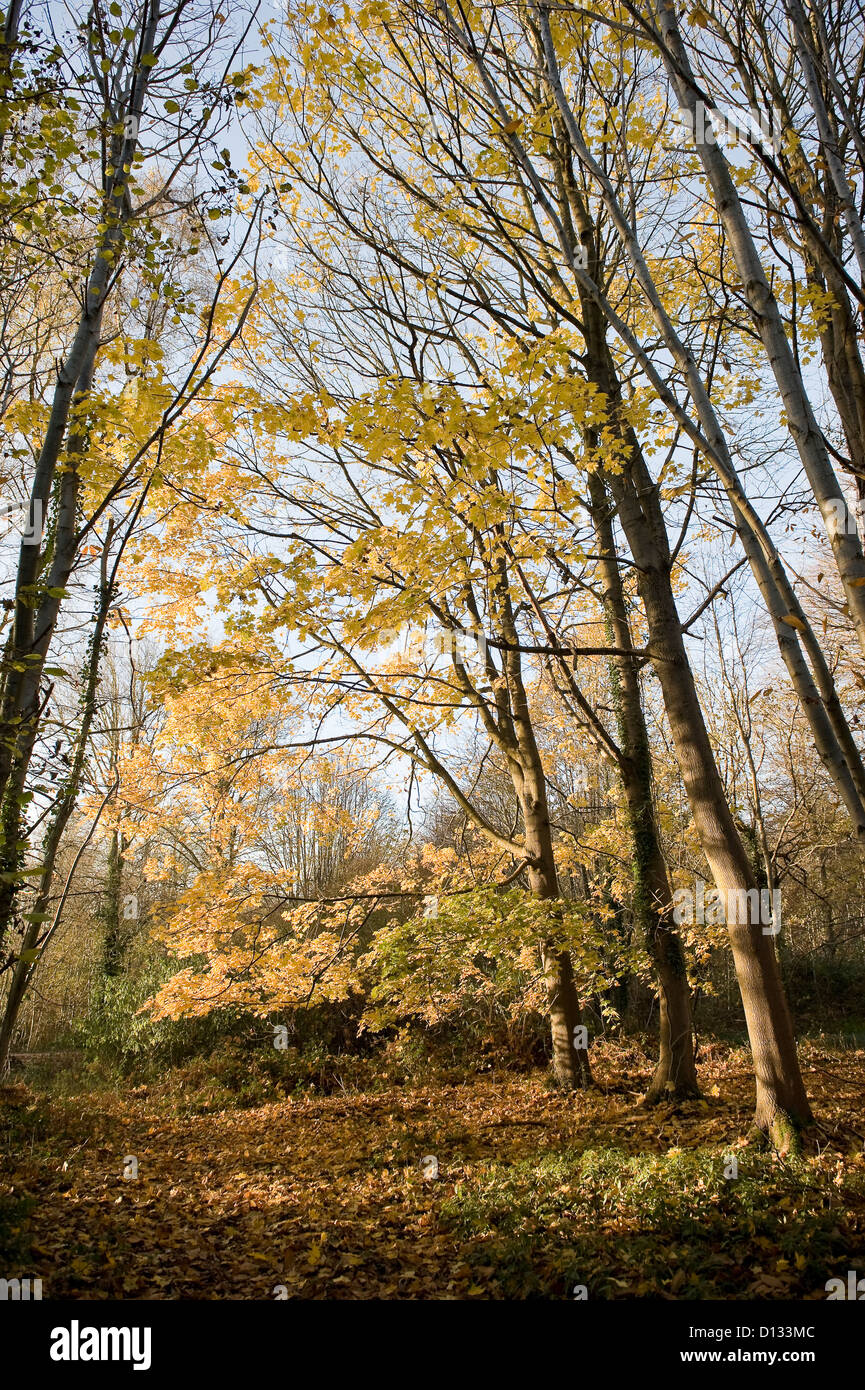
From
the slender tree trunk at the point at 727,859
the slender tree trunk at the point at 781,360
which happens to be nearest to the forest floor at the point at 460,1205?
the slender tree trunk at the point at 727,859

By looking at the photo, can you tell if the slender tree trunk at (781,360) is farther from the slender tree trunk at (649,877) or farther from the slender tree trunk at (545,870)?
the slender tree trunk at (545,870)

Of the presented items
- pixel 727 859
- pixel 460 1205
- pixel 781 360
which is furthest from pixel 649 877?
pixel 781 360

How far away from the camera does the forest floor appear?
344 centimetres

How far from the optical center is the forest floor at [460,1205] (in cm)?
344

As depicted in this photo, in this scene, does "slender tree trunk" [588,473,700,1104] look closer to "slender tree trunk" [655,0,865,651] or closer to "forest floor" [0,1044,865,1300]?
"forest floor" [0,1044,865,1300]

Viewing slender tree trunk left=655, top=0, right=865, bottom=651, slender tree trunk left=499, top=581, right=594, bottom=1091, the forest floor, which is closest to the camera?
slender tree trunk left=655, top=0, right=865, bottom=651

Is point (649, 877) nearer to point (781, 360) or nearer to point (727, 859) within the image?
point (727, 859)

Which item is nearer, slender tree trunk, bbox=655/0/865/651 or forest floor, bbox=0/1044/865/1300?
slender tree trunk, bbox=655/0/865/651

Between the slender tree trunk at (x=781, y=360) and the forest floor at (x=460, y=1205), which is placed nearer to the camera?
the slender tree trunk at (x=781, y=360)

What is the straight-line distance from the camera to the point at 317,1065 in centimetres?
1072

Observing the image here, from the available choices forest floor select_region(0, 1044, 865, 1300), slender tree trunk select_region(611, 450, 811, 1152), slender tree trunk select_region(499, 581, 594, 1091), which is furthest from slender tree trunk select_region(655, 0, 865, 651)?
slender tree trunk select_region(499, 581, 594, 1091)
